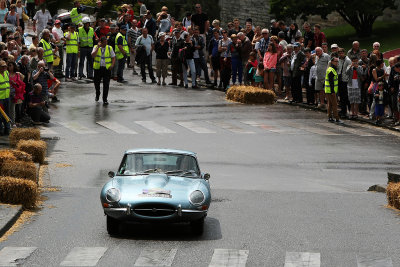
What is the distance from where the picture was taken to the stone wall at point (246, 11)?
193ft

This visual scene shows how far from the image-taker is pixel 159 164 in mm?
16578

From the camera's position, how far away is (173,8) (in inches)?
365

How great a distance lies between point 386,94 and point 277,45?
6785 millimetres

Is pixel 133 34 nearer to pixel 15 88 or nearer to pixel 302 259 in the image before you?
pixel 15 88

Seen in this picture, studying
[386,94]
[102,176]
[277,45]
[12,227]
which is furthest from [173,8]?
[277,45]

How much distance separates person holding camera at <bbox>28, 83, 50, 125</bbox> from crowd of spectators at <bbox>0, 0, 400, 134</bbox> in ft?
0.10

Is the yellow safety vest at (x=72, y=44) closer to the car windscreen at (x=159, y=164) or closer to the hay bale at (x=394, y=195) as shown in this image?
the hay bale at (x=394, y=195)

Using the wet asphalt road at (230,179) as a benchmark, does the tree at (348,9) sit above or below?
above

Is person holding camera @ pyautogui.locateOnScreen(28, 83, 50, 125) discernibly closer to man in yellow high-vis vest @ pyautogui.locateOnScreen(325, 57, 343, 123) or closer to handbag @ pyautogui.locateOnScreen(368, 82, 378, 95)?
man in yellow high-vis vest @ pyautogui.locateOnScreen(325, 57, 343, 123)

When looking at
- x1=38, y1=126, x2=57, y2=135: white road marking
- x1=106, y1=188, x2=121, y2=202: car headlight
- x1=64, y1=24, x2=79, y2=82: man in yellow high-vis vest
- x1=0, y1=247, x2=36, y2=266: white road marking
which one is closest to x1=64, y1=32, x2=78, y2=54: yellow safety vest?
x1=64, y1=24, x2=79, y2=82: man in yellow high-vis vest

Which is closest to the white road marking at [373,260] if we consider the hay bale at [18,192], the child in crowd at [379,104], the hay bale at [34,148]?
the hay bale at [18,192]

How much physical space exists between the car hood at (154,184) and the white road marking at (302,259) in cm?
216

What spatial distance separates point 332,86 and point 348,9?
795 inches

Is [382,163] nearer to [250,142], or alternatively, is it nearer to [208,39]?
[250,142]
